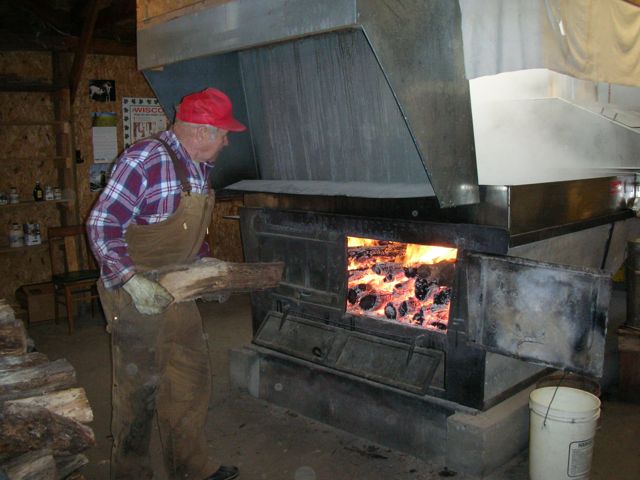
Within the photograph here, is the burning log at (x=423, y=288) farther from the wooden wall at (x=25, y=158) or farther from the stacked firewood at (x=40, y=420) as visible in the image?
the wooden wall at (x=25, y=158)

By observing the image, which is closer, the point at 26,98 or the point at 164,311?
the point at 164,311

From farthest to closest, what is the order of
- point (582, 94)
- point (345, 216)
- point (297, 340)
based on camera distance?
point (582, 94)
point (297, 340)
point (345, 216)

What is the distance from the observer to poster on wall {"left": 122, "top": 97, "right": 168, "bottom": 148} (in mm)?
7543

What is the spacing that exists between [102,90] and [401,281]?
506 centimetres

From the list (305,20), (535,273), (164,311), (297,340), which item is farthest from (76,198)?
(535,273)

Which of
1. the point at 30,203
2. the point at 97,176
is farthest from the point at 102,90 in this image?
A: the point at 30,203

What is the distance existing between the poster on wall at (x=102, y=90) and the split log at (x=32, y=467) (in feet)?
18.5

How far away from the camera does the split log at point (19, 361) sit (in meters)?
2.86

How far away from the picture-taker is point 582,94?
4.60 m

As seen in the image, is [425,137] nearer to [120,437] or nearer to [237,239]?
[120,437]

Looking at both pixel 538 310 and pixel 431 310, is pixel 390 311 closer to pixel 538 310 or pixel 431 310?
pixel 431 310

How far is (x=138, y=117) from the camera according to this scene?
7.63 meters

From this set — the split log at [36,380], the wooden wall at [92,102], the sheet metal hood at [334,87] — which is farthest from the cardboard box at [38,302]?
the split log at [36,380]

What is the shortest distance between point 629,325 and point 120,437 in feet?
11.2
